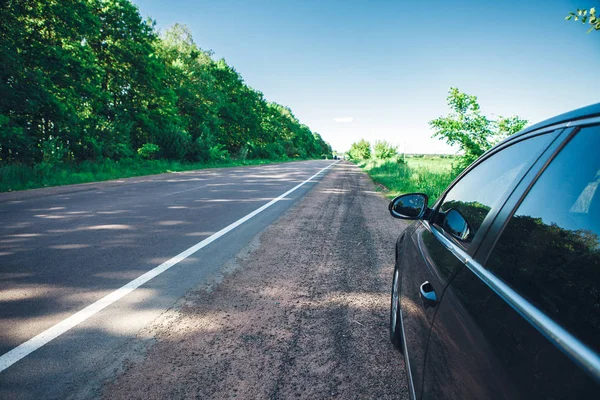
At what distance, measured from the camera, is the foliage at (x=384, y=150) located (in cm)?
4692

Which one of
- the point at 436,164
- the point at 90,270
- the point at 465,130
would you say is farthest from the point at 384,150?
the point at 90,270

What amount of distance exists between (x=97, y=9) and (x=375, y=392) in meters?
30.1

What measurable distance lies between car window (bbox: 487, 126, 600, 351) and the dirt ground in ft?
4.30

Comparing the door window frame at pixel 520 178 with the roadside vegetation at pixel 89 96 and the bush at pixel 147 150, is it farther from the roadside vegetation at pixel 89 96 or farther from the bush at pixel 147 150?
the bush at pixel 147 150

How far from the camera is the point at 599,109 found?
3.21ft

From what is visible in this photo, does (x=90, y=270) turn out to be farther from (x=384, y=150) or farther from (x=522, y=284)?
(x=384, y=150)

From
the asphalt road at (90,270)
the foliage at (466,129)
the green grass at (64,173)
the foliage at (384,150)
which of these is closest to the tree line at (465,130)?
the foliage at (466,129)

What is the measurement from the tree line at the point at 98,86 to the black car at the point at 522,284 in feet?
56.5

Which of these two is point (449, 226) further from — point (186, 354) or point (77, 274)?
point (77, 274)

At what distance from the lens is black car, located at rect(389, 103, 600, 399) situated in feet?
2.43

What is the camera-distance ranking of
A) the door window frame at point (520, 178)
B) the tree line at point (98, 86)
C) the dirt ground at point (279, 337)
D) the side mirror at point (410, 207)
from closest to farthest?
the door window frame at point (520, 178), the dirt ground at point (279, 337), the side mirror at point (410, 207), the tree line at point (98, 86)

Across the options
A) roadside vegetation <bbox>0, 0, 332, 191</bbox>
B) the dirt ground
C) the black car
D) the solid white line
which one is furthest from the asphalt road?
roadside vegetation <bbox>0, 0, 332, 191</bbox>

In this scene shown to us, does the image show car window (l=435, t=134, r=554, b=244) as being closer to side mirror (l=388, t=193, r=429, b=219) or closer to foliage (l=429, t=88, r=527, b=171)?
side mirror (l=388, t=193, r=429, b=219)

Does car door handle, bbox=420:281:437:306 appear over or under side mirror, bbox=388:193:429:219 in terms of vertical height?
under
